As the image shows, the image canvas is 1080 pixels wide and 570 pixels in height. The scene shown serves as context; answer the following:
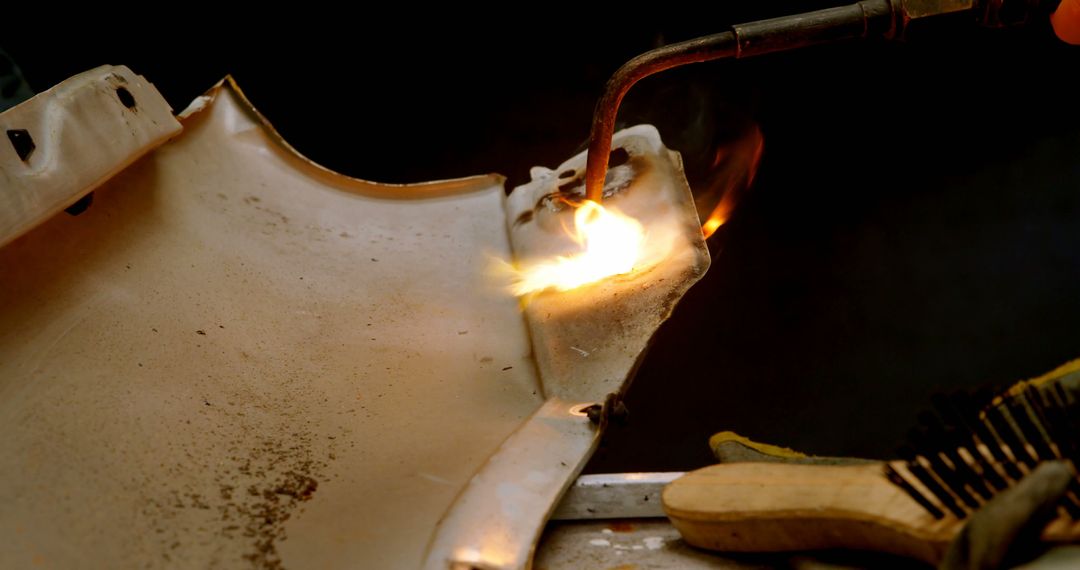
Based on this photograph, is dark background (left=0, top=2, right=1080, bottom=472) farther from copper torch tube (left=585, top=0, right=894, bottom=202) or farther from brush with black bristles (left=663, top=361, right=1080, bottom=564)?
brush with black bristles (left=663, top=361, right=1080, bottom=564)

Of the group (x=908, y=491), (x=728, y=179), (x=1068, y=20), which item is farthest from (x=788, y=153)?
(x=908, y=491)

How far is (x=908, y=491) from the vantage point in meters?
0.76

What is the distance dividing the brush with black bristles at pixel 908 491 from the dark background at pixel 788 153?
112 cm

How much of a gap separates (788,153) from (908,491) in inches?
71.8

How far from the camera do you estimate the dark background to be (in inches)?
82.4

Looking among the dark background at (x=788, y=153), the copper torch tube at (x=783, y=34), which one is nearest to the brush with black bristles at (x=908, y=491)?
the copper torch tube at (x=783, y=34)

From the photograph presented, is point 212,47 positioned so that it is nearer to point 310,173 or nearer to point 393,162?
point 393,162

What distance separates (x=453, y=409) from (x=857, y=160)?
178cm

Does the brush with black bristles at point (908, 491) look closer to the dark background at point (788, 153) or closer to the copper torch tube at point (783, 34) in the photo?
the copper torch tube at point (783, 34)

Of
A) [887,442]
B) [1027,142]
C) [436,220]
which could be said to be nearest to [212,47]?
[436,220]

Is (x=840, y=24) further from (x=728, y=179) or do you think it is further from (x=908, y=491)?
(x=908, y=491)

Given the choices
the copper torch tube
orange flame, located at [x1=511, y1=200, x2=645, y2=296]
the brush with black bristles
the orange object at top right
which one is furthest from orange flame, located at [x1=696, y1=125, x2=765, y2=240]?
the brush with black bristles

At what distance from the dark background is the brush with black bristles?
1123 mm

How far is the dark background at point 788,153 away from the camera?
2.09 metres
